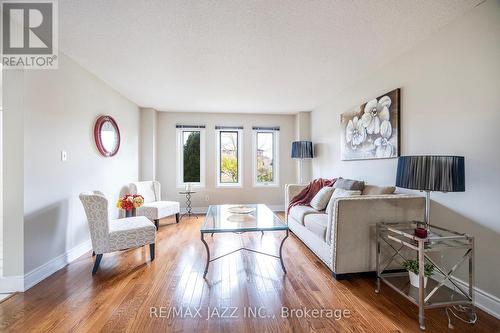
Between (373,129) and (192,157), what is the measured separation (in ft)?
12.5

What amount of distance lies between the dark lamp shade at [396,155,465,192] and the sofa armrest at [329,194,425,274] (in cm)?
49

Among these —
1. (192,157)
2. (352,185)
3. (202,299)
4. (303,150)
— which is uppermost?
(303,150)

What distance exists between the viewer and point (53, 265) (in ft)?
7.85

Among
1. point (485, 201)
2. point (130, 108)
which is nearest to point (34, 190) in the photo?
point (130, 108)

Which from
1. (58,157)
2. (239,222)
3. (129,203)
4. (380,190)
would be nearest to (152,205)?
(129,203)

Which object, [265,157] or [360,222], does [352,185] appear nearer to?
[360,222]

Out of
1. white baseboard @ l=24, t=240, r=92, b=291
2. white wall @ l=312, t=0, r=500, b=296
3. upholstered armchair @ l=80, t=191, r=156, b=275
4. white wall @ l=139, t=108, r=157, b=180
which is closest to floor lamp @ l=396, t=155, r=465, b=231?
white wall @ l=312, t=0, r=500, b=296

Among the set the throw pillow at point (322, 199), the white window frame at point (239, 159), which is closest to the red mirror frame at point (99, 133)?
the white window frame at point (239, 159)

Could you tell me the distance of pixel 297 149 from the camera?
4801 millimetres

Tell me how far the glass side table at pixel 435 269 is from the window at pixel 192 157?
4.00 m

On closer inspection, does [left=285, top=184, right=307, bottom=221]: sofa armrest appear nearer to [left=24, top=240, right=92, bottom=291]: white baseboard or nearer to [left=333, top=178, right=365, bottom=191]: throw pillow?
[left=333, top=178, right=365, bottom=191]: throw pillow

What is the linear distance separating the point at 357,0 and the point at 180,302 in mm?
2772

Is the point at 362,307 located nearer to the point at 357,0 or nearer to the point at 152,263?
the point at 152,263

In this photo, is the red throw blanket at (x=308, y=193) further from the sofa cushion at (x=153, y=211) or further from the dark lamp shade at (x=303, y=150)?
the sofa cushion at (x=153, y=211)
